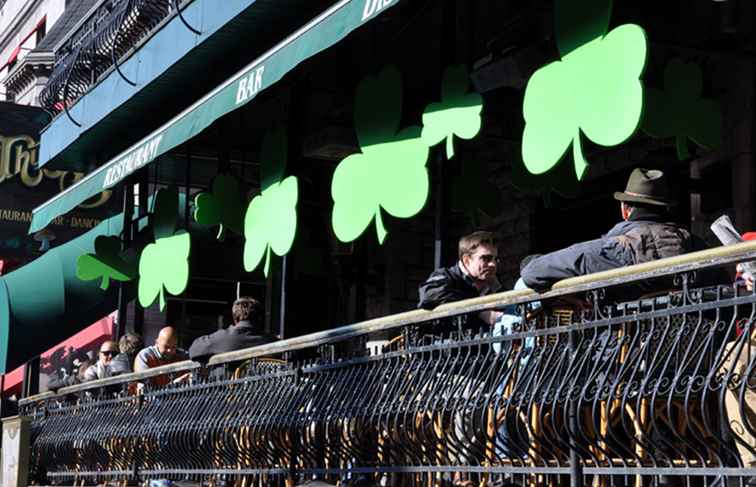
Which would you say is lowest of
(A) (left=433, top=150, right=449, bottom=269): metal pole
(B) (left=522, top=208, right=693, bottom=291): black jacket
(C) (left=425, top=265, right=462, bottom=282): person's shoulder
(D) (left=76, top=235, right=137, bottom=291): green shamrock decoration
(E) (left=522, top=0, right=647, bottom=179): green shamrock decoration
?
(B) (left=522, top=208, right=693, bottom=291): black jacket

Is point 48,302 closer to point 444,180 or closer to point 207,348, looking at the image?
point 207,348

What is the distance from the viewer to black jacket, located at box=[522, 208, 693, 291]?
652 cm

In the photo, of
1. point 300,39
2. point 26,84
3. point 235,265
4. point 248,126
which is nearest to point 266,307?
point 235,265

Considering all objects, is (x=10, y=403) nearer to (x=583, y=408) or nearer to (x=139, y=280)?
(x=139, y=280)

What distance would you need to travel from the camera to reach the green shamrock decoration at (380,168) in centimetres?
961

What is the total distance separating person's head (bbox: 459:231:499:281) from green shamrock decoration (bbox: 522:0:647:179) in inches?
20.3

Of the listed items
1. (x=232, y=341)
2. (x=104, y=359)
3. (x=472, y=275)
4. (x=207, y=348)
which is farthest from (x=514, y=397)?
(x=104, y=359)

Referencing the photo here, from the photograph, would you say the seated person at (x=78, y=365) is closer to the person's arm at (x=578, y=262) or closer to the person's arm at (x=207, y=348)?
the person's arm at (x=207, y=348)

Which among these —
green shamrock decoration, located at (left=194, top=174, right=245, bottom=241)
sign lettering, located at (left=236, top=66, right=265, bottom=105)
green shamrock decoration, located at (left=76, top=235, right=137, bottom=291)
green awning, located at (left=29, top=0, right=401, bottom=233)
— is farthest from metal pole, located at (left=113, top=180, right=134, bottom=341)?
sign lettering, located at (left=236, top=66, right=265, bottom=105)

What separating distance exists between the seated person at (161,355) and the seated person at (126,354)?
44cm

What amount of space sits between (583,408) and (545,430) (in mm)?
257

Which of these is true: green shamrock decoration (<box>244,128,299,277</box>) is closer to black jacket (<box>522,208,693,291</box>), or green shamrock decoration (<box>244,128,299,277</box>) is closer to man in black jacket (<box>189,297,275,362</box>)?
man in black jacket (<box>189,297,275,362</box>)

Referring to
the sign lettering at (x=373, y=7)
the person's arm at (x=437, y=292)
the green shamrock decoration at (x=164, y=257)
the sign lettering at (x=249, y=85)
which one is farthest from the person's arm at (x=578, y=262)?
the green shamrock decoration at (x=164, y=257)

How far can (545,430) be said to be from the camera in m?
6.55
